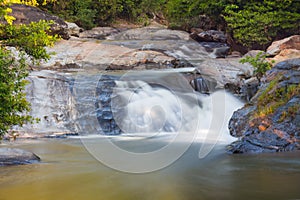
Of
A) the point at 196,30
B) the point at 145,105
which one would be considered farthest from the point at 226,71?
the point at 196,30

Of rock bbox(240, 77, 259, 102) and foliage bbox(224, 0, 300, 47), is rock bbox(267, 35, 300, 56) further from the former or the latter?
foliage bbox(224, 0, 300, 47)

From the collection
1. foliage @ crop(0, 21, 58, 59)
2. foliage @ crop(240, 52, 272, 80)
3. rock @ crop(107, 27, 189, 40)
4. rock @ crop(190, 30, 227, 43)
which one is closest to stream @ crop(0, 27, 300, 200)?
foliage @ crop(240, 52, 272, 80)

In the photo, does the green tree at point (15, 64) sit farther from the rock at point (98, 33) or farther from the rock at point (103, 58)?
the rock at point (98, 33)

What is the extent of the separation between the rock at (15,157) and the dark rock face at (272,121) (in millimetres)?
3981

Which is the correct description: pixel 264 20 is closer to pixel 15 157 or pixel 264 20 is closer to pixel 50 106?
pixel 50 106

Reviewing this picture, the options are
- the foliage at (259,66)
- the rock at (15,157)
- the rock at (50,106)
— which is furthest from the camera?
the foliage at (259,66)

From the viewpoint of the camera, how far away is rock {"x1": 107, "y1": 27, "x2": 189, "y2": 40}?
2153cm

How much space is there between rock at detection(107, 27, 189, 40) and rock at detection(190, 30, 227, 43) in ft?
2.42

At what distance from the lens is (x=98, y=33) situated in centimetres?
2372

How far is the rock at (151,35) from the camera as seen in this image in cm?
2153

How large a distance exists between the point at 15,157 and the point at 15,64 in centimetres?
231

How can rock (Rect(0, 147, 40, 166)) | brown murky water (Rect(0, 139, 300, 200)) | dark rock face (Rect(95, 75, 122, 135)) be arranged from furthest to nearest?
dark rock face (Rect(95, 75, 122, 135)) → rock (Rect(0, 147, 40, 166)) → brown murky water (Rect(0, 139, 300, 200))

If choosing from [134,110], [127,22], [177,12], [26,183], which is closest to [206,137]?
[134,110]

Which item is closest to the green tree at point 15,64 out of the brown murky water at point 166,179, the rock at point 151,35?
the brown murky water at point 166,179
